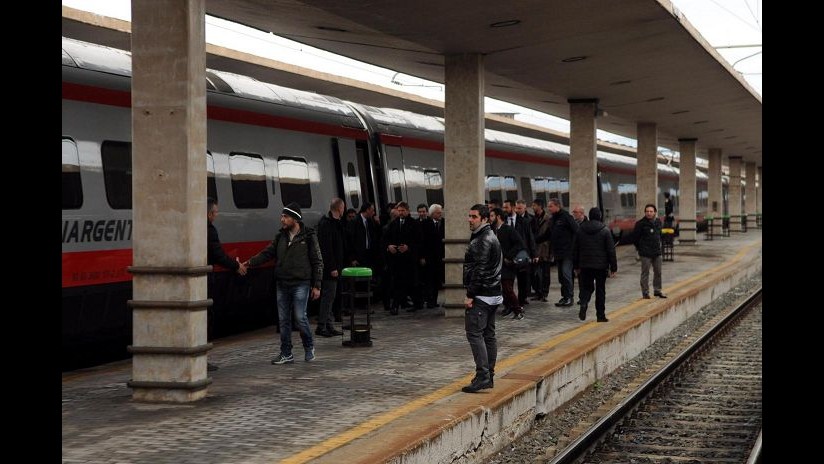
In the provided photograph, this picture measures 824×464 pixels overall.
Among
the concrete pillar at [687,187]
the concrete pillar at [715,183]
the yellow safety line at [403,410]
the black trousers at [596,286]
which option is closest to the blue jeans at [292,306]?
the yellow safety line at [403,410]

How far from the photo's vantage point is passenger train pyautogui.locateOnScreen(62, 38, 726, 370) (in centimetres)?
1027

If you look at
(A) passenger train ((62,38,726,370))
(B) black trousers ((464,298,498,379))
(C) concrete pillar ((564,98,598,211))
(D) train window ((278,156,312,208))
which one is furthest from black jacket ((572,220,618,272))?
(C) concrete pillar ((564,98,598,211))

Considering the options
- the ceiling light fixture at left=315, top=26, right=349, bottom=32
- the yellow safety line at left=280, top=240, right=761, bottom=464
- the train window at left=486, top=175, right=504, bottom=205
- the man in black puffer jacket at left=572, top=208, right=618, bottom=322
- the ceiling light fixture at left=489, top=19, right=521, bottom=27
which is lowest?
the yellow safety line at left=280, top=240, right=761, bottom=464

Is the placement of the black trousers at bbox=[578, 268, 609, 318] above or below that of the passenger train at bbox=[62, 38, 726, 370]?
below

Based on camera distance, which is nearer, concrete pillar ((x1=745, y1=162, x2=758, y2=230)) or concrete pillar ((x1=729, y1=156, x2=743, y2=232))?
concrete pillar ((x1=729, y1=156, x2=743, y2=232))

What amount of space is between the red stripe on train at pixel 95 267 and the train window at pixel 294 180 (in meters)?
4.11

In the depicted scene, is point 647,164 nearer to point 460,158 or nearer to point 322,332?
point 460,158

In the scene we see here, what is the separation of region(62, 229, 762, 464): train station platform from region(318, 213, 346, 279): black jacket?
100 cm

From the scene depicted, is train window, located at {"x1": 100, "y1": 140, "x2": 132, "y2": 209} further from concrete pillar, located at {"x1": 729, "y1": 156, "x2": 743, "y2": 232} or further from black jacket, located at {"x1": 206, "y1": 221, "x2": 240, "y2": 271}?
concrete pillar, located at {"x1": 729, "y1": 156, "x2": 743, "y2": 232}

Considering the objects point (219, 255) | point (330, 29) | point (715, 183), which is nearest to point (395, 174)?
point (330, 29)

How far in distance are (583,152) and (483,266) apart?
1506 cm

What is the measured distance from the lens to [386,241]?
16.0m

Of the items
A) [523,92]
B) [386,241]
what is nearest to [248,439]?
[386,241]
